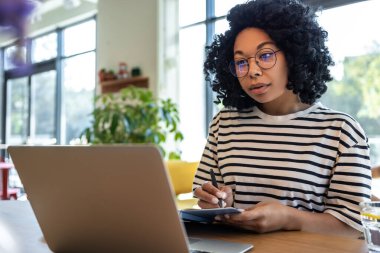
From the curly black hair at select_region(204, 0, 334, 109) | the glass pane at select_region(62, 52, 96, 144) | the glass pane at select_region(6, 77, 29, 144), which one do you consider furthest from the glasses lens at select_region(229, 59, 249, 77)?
the glass pane at select_region(6, 77, 29, 144)

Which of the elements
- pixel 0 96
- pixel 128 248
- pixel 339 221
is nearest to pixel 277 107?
pixel 339 221

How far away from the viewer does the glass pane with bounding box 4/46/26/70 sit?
784 millimetres

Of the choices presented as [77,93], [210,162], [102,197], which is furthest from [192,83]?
[102,197]

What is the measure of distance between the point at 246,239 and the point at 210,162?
55cm

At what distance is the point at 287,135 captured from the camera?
1173mm

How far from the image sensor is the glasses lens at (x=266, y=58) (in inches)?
43.4

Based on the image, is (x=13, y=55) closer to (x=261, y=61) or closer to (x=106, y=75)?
(x=261, y=61)

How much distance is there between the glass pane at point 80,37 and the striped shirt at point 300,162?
174 inches

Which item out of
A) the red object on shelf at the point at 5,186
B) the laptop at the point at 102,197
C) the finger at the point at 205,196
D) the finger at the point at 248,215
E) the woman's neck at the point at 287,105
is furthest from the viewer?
the red object on shelf at the point at 5,186

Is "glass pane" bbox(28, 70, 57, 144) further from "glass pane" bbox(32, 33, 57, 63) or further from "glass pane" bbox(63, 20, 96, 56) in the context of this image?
"glass pane" bbox(63, 20, 96, 56)

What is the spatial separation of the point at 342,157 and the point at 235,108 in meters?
0.41

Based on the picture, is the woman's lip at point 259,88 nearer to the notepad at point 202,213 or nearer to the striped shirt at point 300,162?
the striped shirt at point 300,162

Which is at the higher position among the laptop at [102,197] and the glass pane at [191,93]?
the glass pane at [191,93]

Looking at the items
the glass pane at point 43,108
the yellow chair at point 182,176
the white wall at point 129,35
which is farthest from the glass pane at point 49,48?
the yellow chair at point 182,176
